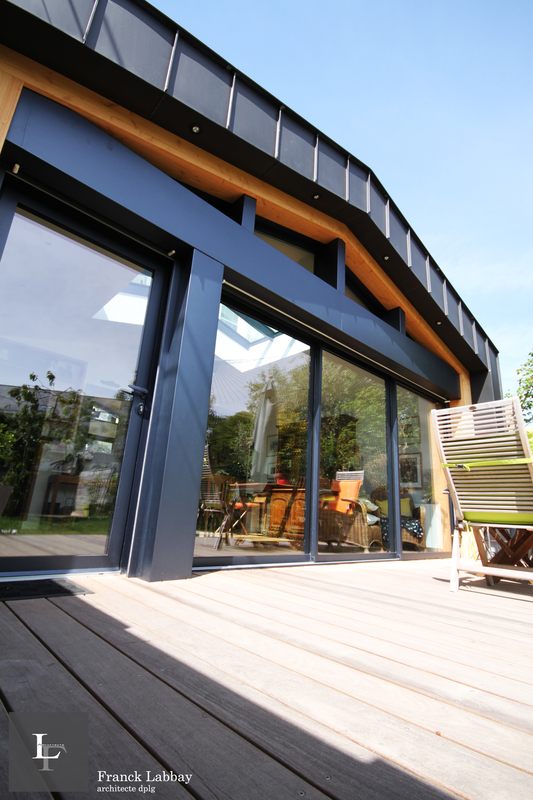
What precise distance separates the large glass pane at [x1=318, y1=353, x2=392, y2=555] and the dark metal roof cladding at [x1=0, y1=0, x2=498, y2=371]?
159 centimetres

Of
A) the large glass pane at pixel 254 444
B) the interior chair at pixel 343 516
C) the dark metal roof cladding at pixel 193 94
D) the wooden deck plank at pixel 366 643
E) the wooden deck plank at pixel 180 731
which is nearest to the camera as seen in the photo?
the wooden deck plank at pixel 180 731

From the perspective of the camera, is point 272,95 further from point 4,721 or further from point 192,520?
point 4,721

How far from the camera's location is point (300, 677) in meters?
1.07

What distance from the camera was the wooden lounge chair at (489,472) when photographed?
7.81ft

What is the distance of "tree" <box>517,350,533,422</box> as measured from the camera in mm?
15477

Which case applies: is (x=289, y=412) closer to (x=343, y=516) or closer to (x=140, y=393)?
(x=343, y=516)

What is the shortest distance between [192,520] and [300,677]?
1503 mm

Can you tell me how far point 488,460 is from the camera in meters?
2.51

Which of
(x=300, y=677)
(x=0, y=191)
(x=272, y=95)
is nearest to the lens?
(x=300, y=677)

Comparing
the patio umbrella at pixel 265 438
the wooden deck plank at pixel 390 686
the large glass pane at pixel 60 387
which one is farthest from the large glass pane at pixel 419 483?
the wooden deck plank at pixel 390 686

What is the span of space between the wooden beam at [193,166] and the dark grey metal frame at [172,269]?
111 millimetres

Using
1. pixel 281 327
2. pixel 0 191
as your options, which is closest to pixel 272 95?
pixel 281 327

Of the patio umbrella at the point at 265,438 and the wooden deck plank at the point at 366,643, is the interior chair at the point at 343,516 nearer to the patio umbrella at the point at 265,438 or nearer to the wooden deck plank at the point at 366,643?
the patio umbrella at the point at 265,438

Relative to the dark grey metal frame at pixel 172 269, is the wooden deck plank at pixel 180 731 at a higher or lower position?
lower
